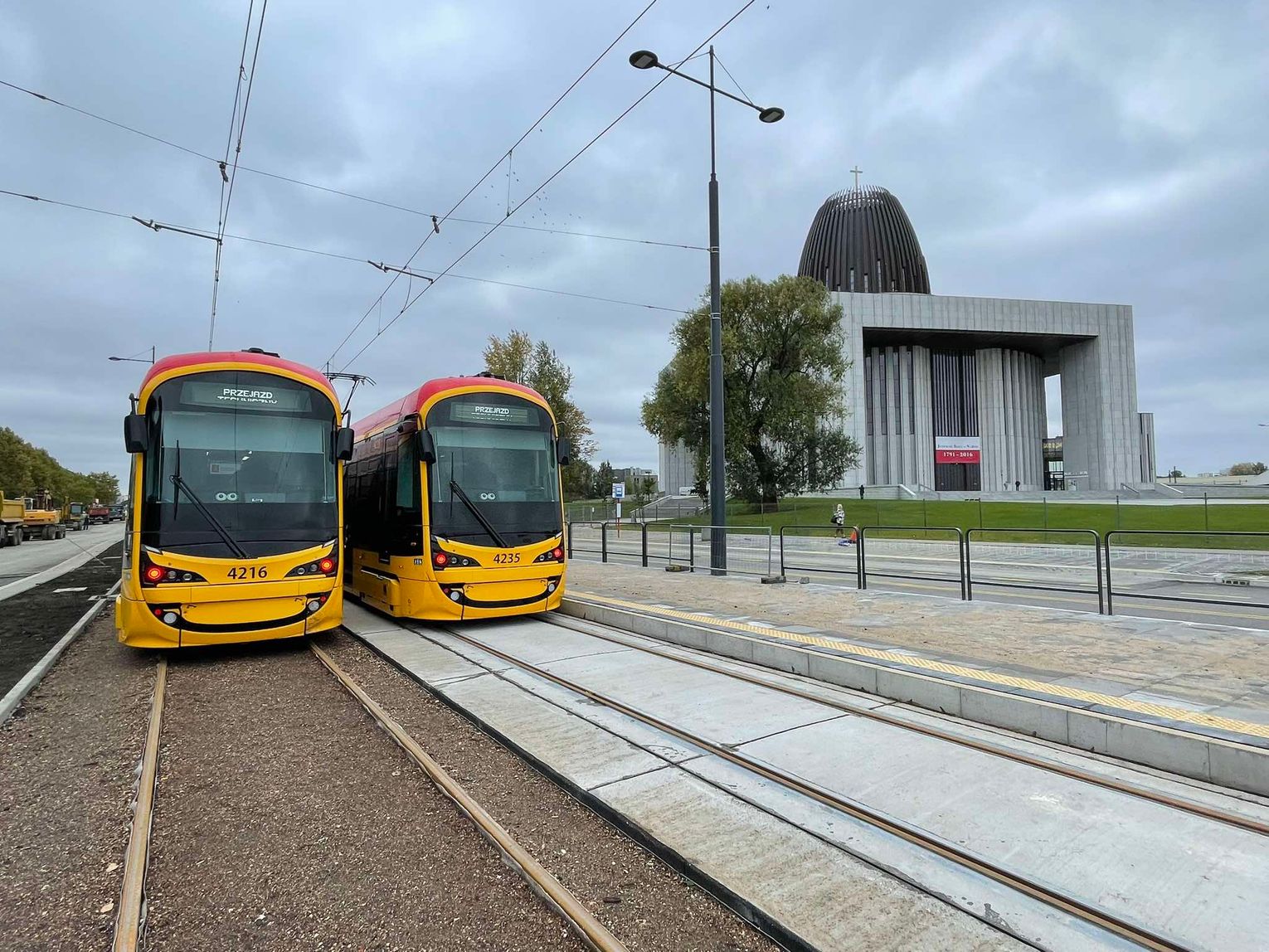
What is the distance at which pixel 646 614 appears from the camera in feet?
31.3

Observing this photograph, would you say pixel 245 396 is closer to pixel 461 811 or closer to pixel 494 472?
pixel 494 472

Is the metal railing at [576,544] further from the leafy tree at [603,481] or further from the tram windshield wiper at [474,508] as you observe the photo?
the leafy tree at [603,481]

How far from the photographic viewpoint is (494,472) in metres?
9.80

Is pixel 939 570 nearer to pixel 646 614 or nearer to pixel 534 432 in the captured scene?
pixel 646 614

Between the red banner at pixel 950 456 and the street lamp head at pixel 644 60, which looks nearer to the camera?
the street lamp head at pixel 644 60

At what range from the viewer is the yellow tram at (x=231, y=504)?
7.41m

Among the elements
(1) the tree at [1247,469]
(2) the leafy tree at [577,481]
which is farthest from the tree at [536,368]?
(1) the tree at [1247,469]

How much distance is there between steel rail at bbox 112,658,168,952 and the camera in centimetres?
294

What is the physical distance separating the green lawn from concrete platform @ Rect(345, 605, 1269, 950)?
1243 centimetres

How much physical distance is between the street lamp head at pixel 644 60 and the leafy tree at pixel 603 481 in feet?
230

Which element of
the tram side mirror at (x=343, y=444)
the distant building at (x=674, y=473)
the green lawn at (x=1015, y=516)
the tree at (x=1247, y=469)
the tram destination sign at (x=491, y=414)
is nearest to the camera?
the tram side mirror at (x=343, y=444)

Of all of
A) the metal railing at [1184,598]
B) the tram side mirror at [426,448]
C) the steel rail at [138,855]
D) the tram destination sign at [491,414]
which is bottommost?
the steel rail at [138,855]

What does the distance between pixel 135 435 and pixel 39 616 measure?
22.1ft

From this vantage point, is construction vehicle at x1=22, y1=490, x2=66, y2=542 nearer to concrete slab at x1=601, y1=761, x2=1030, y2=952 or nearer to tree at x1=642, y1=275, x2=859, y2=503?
tree at x1=642, y1=275, x2=859, y2=503
